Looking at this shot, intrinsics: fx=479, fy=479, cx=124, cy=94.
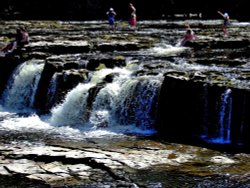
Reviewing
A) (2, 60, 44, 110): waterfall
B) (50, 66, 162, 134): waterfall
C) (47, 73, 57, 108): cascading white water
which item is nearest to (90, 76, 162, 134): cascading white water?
(50, 66, 162, 134): waterfall

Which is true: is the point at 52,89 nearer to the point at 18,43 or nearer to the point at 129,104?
the point at 129,104

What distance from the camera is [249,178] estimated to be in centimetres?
1244

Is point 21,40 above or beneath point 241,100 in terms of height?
above

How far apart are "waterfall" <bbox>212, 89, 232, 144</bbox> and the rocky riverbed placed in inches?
24.4

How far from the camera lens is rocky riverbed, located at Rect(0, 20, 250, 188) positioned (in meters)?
12.8

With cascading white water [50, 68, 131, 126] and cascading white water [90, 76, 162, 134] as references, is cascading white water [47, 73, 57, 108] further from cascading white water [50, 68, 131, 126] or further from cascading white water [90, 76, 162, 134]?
cascading white water [90, 76, 162, 134]

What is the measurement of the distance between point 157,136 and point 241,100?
3268 millimetres

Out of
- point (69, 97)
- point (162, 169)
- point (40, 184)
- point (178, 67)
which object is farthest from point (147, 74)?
point (40, 184)

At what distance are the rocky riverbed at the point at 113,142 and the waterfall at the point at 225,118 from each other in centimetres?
62

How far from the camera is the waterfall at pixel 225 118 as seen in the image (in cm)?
1703

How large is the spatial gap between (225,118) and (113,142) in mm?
4192

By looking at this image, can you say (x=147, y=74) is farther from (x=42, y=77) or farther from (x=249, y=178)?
(x=249, y=178)

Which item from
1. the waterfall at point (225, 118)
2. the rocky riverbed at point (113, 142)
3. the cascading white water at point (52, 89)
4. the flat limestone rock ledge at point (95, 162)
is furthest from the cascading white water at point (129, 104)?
the cascading white water at point (52, 89)

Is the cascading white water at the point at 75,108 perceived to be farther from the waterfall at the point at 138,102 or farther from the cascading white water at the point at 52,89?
the waterfall at the point at 138,102
